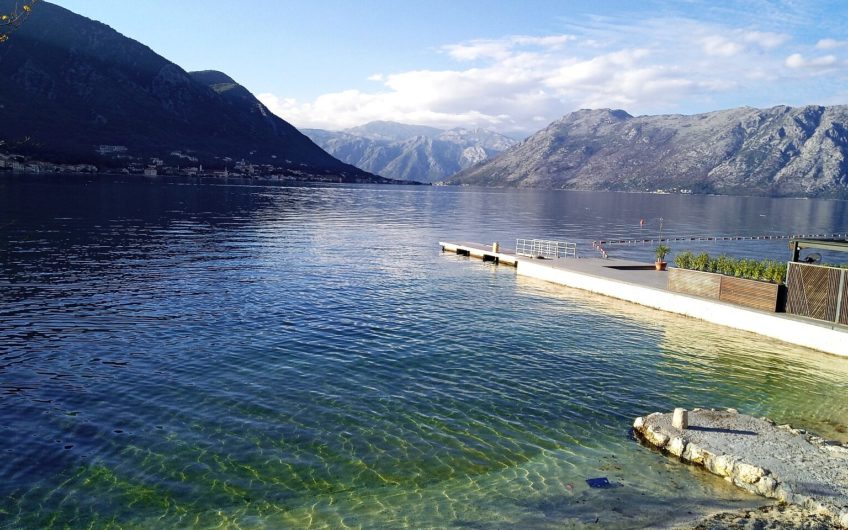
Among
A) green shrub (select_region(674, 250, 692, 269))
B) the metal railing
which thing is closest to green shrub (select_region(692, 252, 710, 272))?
green shrub (select_region(674, 250, 692, 269))

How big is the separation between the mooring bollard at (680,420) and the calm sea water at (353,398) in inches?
55.0

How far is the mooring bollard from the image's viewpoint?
53.2ft

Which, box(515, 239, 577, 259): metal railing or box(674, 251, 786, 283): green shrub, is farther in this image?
box(515, 239, 577, 259): metal railing

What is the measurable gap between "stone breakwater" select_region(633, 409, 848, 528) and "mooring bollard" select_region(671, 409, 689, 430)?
28 mm

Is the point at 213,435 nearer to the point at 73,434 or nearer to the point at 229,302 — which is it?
the point at 73,434

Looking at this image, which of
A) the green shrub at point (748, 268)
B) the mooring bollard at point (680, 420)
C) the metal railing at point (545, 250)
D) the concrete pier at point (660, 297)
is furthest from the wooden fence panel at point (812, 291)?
the metal railing at point (545, 250)

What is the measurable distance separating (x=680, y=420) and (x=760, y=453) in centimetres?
214

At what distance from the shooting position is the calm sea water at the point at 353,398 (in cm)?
1292

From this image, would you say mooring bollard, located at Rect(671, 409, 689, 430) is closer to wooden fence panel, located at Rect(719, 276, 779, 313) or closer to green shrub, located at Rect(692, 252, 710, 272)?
wooden fence panel, located at Rect(719, 276, 779, 313)

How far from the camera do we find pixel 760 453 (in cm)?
1479

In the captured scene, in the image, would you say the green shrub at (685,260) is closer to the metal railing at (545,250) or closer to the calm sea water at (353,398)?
the calm sea water at (353,398)

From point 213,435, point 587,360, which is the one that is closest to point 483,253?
point 587,360

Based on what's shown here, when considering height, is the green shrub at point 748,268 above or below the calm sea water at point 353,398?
above

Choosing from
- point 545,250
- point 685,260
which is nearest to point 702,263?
point 685,260
